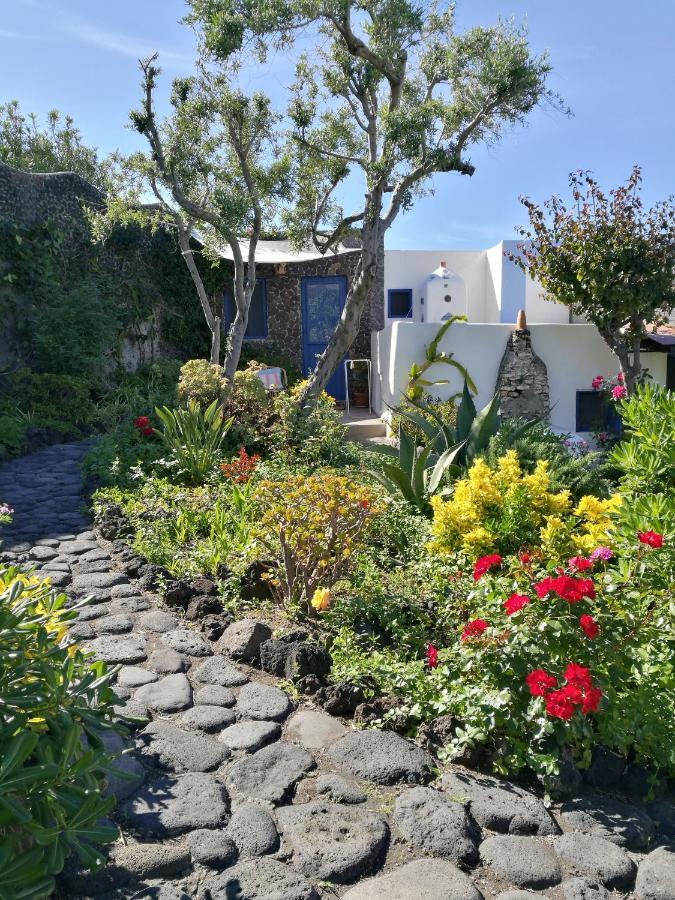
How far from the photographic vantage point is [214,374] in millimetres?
8547

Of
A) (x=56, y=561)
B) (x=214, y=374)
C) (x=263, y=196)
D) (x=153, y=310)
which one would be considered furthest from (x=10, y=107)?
(x=56, y=561)

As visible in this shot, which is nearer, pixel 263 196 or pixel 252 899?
pixel 252 899

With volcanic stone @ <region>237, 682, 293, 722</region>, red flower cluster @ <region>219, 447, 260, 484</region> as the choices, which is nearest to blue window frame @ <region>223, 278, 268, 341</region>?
red flower cluster @ <region>219, 447, 260, 484</region>

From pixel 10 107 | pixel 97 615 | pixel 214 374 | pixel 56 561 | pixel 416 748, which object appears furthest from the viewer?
pixel 10 107

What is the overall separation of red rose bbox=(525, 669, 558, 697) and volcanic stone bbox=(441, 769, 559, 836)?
1.21ft

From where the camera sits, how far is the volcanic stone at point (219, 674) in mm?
3379

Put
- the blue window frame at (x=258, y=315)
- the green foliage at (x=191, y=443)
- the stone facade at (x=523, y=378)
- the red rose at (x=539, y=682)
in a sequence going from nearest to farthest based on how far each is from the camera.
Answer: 1. the red rose at (x=539, y=682)
2. the green foliage at (x=191, y=443)
3. the stone facade at (x=523, y=378)
4. the blue window frame at (x=258, y=315)

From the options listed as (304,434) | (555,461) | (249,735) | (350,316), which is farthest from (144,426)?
(249,735)

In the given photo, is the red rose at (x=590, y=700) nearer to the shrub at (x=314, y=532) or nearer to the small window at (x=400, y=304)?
the shrub at (x=314, y=532)

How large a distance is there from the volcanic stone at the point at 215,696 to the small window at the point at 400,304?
13392mm

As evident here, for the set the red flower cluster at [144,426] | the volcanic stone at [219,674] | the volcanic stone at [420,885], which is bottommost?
the volcanic stone at [420,885]

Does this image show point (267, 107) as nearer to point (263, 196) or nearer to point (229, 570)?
point (263, 196)

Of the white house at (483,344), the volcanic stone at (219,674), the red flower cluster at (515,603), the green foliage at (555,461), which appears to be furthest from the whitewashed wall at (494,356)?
the red flower cluster at (515,603)

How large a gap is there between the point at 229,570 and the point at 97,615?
0.81m
